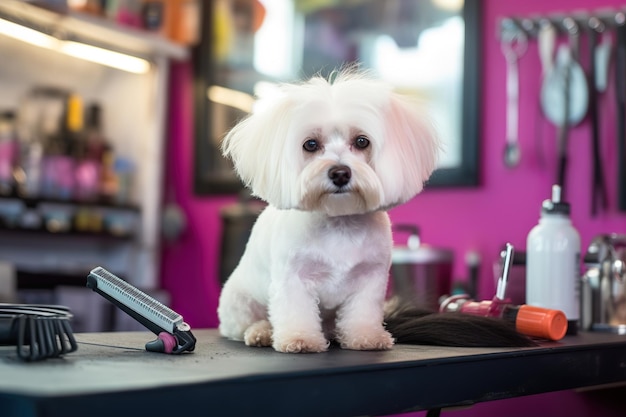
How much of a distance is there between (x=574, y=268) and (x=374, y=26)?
180 cm

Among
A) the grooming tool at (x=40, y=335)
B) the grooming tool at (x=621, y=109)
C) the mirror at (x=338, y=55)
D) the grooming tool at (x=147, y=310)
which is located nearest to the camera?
the grooming tool at (x=40, y=335)

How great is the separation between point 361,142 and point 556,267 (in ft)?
1.83

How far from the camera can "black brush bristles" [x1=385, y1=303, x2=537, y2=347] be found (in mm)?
1149

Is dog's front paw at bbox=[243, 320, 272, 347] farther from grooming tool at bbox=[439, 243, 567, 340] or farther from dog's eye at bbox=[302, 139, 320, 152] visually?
grooming tool at bbox=[439, 243, 567, 340]

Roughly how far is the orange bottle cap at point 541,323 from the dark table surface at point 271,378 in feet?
0.19

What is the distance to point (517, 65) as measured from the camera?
9.03 ft

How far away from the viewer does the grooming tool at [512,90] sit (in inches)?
107

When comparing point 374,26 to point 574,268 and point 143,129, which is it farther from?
point 574,268

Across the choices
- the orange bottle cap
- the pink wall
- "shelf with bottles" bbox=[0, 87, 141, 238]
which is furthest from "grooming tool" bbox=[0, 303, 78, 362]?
"shelf with bottles" bbox=[0, 87, 141, 238]

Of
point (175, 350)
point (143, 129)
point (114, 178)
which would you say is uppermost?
point (143, 129)

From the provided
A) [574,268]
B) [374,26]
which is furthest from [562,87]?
[574,268]

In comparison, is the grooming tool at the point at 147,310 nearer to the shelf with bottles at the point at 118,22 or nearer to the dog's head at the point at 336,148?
the dog's head at the point at 336,148

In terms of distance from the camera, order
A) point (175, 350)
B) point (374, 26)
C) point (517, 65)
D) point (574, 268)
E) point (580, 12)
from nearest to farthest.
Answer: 1. point (175, 350)
2. point (574, 268)
3. point (580, 12)
4. point (517, 65)
5. point (374, 26)

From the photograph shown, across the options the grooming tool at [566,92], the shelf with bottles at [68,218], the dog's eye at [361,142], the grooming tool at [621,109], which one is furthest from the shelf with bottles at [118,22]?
the dog's eye at [361,142]
